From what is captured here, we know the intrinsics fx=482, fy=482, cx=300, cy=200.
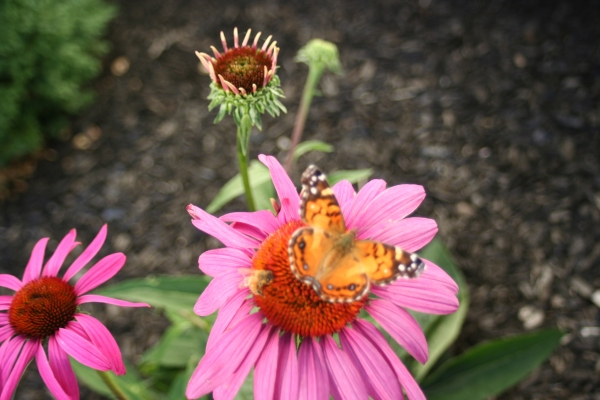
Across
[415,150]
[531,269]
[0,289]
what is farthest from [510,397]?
[0,289]

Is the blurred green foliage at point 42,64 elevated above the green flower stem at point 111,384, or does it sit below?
above

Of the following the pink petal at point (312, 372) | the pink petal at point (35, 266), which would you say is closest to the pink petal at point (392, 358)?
the pink petal at point (312, 372)

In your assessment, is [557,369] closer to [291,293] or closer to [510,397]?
[510,397]

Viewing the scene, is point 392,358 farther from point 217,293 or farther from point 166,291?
point 166,291

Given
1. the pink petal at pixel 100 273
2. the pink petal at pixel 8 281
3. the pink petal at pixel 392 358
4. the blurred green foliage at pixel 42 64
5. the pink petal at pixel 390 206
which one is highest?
the blurred green foliage at pixel 42 64

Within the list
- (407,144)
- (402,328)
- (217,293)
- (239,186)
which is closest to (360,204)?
(402,328)

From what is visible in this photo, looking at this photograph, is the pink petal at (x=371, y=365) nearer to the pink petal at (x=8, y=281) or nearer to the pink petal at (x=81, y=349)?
the pink petal at (x=81, y=349)

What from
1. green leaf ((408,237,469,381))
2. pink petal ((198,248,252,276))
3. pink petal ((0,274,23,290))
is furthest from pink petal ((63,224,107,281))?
green leaf ((408,237,469,381))
